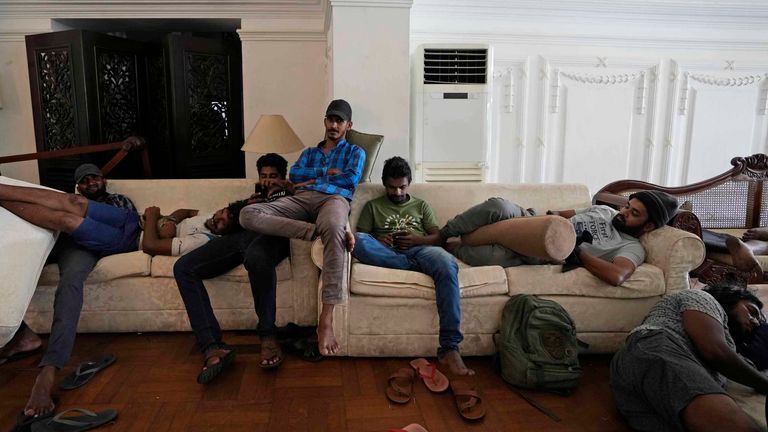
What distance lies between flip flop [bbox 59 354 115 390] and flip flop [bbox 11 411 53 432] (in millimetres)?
202

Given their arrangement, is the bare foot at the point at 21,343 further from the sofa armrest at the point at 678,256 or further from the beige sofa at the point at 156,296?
the sofa armrest at the point at 678,256

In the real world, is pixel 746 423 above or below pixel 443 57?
below

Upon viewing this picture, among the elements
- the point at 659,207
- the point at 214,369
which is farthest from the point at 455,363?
the point at 659,207

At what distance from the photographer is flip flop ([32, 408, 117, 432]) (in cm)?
175

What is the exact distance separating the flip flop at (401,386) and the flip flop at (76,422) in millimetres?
1077

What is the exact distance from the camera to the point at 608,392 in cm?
210

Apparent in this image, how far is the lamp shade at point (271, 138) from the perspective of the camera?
3436 millimetres

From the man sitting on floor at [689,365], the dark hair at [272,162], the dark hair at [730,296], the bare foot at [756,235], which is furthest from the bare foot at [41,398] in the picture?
the bare foot at [756,235]

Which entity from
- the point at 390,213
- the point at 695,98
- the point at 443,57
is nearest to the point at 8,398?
the point at 390,213

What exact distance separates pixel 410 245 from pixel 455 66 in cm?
171

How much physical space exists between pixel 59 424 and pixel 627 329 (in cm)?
247

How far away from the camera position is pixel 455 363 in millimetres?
2188

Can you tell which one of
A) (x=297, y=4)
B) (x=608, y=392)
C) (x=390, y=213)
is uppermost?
(x=297, y=4)

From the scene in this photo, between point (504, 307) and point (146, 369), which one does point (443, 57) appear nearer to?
point (504, 307)
